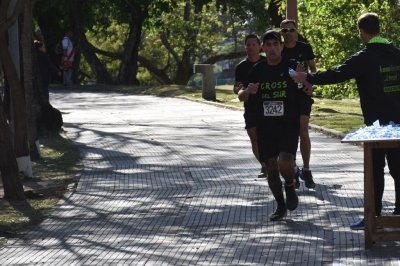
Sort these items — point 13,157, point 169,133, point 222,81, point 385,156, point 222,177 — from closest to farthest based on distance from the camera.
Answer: point 385,156 → point 13,157 → point 222,177 → point 169,133 → point 222,81

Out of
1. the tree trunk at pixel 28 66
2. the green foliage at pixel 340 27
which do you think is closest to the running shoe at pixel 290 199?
the tree trunk at pixel 28 66

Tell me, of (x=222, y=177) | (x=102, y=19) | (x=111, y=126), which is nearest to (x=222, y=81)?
(x=102, y=19)

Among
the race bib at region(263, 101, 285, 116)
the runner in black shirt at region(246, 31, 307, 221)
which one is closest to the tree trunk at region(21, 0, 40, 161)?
the runner in black shirt at region(246, 31, 307, 221)

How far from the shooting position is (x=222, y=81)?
72.8 meters

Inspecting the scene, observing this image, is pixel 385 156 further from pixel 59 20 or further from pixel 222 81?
pixel 222 81

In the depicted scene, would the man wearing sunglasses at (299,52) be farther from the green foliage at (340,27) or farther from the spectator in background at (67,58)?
the spectator in background at (67,58)

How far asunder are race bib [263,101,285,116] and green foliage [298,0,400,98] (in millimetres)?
15352

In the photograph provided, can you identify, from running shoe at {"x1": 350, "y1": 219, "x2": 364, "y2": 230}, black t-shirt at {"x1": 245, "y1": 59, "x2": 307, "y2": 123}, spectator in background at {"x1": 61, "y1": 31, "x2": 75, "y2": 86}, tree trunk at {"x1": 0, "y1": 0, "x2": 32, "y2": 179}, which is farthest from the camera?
spectator in background at {"x1": 61, "y1": 31, "x2": 75, "y2": 86}

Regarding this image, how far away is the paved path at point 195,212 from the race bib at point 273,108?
102 centimetres

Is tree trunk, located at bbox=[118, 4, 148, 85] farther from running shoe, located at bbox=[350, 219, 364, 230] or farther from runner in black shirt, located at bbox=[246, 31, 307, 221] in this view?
running shoe, located at bbox=[350, 219, 364, 230]

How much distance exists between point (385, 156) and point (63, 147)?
385 inches

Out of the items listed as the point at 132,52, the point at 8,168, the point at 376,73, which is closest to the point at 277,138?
the point at 376,73

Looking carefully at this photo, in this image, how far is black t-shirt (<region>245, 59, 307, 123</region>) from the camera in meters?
10.3

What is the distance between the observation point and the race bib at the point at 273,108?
33.9 feet
